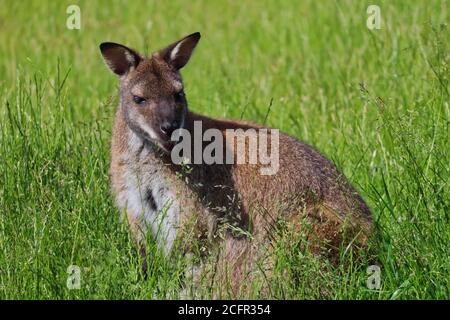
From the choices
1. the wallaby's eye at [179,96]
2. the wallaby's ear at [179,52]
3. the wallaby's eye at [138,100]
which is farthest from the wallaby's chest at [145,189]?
the wallaby's ear at [179,52]

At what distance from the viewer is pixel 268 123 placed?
8.64 meters

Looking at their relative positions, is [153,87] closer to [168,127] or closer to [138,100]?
[138,100]

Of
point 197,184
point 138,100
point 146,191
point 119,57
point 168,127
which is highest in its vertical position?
point 119,57

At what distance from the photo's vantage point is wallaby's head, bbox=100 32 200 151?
6.25m

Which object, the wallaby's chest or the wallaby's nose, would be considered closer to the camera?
the wallaby's nose

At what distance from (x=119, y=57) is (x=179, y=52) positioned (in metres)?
0.40

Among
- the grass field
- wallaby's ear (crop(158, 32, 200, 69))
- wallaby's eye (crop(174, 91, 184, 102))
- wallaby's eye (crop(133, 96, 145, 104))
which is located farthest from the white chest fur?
wallaby's ear (crop(158, 32, 200, 69))

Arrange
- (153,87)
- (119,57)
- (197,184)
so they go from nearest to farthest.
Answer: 1. (197,184)
2. (153,87)
3. (119,57)

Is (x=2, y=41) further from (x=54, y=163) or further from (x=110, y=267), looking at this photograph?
(x=110, y=267)

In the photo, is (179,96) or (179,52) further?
(179,52)

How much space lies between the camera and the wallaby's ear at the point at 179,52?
6547 mm

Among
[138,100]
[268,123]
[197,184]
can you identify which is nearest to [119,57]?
[138,100]

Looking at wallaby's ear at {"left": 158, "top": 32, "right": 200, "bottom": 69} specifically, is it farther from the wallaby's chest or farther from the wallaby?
the wallaby's chest

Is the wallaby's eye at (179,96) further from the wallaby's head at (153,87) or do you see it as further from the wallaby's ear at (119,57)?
the wallaby's ear at (119,57)
